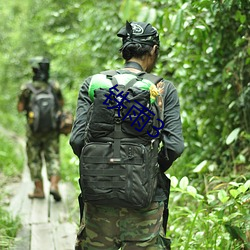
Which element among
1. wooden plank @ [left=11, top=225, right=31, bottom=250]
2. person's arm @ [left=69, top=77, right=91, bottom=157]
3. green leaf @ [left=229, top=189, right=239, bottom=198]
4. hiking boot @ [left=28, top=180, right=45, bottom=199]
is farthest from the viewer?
hiking boot @ [left=28, top=180, right=45, bottom=199]

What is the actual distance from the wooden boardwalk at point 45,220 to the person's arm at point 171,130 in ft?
8.24

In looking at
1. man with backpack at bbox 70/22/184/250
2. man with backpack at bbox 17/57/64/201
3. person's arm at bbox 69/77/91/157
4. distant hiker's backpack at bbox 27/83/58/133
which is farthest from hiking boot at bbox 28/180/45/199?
person's arm at bbox 69/77/91/157

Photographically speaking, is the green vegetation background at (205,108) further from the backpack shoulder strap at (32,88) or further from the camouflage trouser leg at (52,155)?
the backpack shoulder strap at (32,88)

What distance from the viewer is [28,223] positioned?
6.10 metres

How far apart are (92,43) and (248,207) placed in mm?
5309

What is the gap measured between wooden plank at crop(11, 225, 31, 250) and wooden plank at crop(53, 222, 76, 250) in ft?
0.93

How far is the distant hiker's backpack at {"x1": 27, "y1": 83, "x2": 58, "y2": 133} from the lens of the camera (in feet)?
22.2

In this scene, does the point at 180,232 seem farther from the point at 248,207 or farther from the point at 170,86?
the point at 170,86

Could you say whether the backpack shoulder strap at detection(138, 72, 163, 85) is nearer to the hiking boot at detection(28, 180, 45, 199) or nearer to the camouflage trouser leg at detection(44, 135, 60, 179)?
the camouflage trouser leg at detection(44, 135, 60, 179)

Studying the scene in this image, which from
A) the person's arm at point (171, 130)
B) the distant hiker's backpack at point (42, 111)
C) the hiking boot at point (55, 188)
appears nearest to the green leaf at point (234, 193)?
the person's arm at point (171, 130)

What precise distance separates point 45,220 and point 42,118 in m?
1.33

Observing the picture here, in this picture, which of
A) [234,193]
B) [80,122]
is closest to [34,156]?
[234,193]

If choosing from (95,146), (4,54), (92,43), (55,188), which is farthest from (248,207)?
(4,54)

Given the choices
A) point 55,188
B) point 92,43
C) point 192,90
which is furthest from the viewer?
point 92,43
